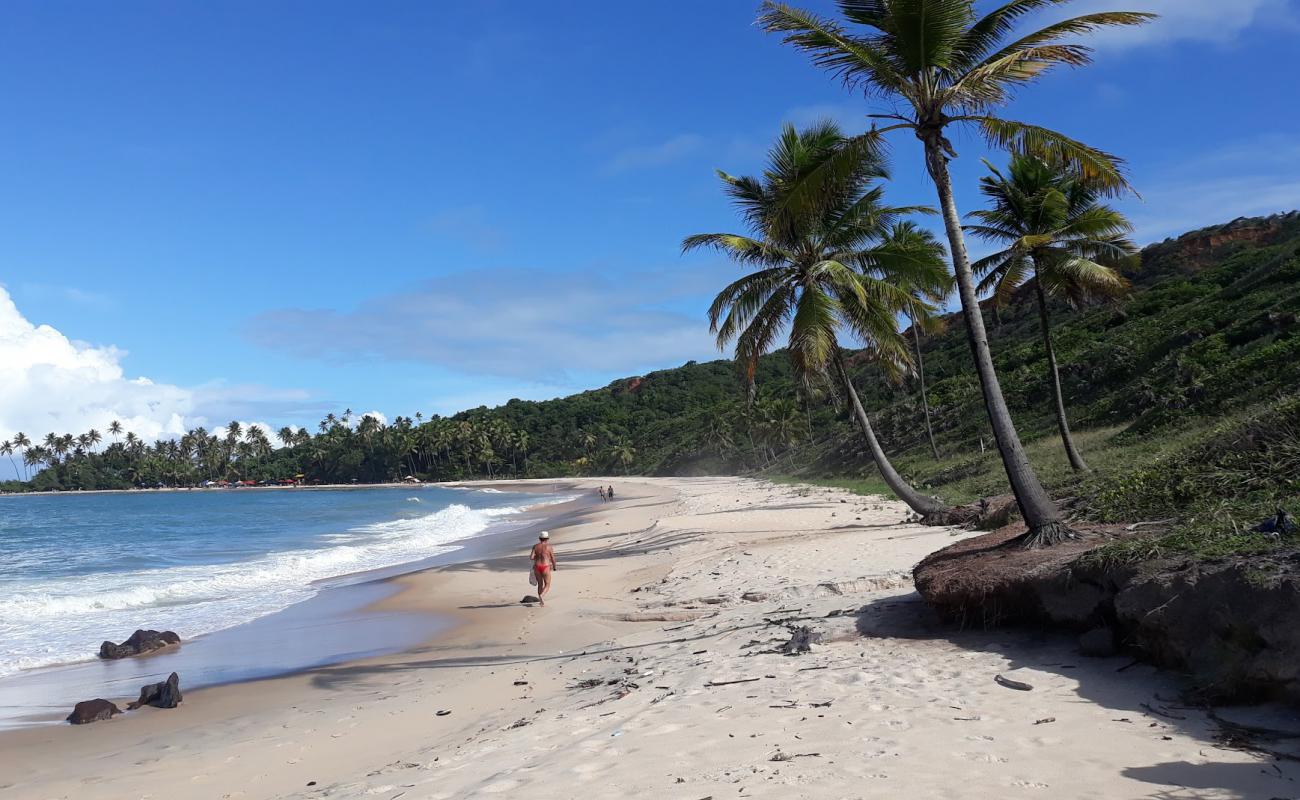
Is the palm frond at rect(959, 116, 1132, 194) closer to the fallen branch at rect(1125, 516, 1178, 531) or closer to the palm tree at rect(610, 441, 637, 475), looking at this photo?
the fallen branch at rect(1125, 516, 1178, 531)

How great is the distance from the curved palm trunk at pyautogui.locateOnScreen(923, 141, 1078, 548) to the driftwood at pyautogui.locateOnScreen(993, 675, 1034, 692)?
82.8 inches

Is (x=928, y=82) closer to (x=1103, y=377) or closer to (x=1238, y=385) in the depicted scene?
(x=1238, y=385)

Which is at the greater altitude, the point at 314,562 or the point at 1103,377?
the point at 1103,377

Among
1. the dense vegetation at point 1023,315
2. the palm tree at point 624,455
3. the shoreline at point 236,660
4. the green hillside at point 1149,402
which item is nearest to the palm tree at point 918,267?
the dense vegetation at point 1023,315

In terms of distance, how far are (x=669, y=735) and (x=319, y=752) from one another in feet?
10.8

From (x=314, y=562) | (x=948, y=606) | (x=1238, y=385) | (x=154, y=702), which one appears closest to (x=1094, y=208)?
(x=1238, y=385)

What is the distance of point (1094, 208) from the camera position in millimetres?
15773

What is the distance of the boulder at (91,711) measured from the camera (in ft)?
25.2

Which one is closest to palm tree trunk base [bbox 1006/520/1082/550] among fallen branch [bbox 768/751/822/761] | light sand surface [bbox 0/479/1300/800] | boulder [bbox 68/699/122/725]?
light sand surface [bbox 0/479/1300/800]

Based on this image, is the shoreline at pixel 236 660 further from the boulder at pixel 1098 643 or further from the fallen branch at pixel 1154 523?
the fallen branch at pixel 1154 523

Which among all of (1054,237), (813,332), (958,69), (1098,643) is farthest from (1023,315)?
(1098,643)

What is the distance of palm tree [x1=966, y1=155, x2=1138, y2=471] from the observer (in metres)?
15.3

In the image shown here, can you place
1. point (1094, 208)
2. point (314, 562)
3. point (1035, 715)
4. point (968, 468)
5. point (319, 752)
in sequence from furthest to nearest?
point (968, 468) → point (314, 562) → point (1094, 208) → point (319, 752) → point (1035, 715)

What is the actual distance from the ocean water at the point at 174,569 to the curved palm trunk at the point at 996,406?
11904 millimetres
